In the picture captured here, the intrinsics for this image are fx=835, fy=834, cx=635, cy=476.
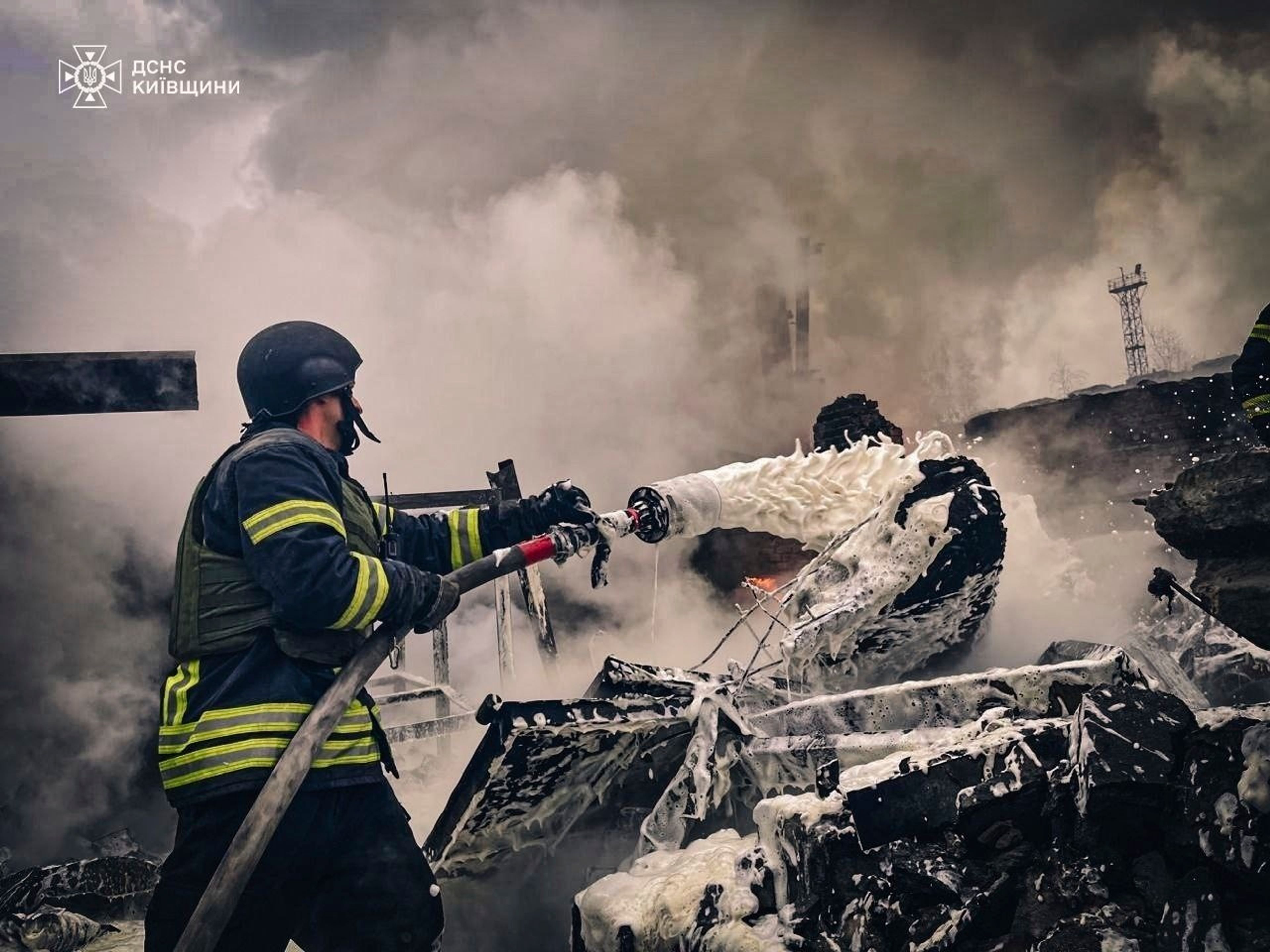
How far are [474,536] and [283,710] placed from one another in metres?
0.84

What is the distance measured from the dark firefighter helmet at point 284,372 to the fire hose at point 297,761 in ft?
2.07

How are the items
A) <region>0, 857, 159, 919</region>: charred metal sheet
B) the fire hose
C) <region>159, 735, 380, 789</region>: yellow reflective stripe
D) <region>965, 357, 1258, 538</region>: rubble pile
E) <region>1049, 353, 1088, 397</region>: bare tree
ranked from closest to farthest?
1. the fire hose
2. <region>159, 735, 380, 789</region>: yellow reflective stripe
3. <region>0, 857, 159, 919</region>: charred metal sheet
4. <region>965, 357, 1258, 538</region>: rubble pile
5. <region>1049, 353, 1088, 397</region>: bare tree

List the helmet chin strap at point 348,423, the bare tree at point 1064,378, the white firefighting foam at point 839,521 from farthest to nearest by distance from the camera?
the bare tree at point 1064,378
the white firefighting foam at point 839,521
the helmet chin strap at point 348,423

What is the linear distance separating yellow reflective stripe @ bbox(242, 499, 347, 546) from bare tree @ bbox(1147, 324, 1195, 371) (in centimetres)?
566

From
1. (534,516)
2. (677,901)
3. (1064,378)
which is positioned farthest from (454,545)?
(1064,378)

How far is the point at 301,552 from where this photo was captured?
1862 mm

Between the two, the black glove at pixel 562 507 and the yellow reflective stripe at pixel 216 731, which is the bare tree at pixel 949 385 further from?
the yellow reflective stripe at pixel 216 731

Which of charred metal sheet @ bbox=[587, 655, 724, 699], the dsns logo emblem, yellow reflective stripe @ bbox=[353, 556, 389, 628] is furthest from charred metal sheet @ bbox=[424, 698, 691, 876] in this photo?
the dsns logo emblem

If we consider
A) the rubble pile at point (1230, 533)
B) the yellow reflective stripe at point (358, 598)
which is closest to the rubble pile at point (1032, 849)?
the rubble pile at point (1230, 533)

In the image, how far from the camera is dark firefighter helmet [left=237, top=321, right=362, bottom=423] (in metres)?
2.23

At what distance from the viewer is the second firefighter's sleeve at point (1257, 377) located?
9.12ft

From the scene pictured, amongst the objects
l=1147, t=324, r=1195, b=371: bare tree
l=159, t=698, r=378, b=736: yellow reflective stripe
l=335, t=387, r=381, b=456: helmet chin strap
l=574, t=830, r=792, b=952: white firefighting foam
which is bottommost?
l=574, t=830, r=792, b=952: white firefighting foam

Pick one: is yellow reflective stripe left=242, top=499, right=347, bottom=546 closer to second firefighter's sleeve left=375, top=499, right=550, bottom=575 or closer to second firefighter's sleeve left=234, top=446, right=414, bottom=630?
second firefighter's sleeve left=234, top=446, right=414, bottom=630

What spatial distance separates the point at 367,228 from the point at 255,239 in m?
0.76
